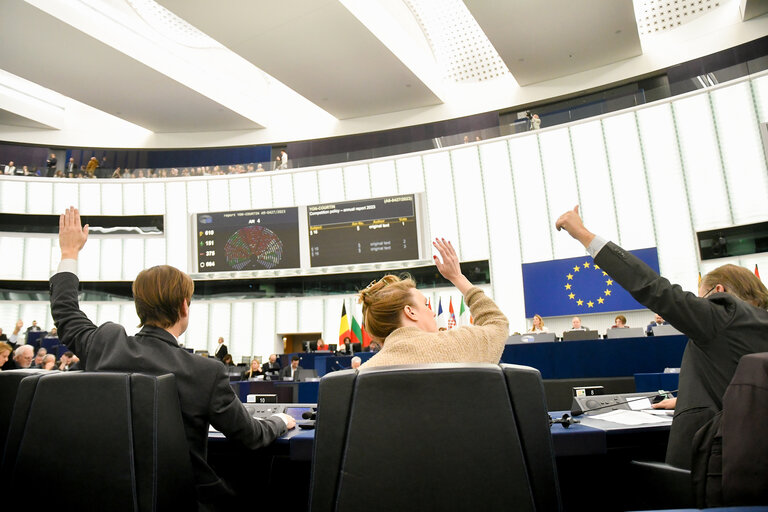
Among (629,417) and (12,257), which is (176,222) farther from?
(629,417)

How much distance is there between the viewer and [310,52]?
13.4m

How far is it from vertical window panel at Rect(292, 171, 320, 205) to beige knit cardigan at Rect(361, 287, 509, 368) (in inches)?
606

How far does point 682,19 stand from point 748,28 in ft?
5.02

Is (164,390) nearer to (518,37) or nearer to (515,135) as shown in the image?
(518,37)

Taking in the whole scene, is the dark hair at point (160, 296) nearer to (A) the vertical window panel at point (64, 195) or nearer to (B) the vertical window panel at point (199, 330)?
(B) the vertical window panel at point (199, 330)

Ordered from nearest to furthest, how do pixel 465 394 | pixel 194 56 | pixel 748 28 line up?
1. pixel 465 394
2. pixel 748 28
3. pixel 194 56

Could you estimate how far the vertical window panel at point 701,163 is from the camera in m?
12.2

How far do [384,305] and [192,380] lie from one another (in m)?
0.68

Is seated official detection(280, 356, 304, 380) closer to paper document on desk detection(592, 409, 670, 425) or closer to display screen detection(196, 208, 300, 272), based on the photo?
display screen detection(196, 208, 300, 272)

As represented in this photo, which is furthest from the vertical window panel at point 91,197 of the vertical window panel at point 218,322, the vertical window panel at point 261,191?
the vertical window panel at point 261,191

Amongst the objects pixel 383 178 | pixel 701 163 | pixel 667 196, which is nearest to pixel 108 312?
pixel 383 178

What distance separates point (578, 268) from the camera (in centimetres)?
1310

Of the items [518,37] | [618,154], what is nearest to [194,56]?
[518,37]

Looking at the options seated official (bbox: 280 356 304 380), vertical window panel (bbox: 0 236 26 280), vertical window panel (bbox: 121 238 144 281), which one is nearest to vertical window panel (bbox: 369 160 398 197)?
seated official (bbox: 280 356 304 380)
